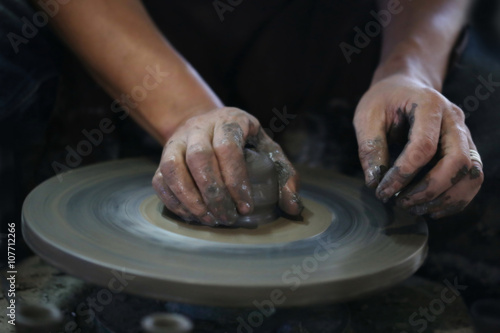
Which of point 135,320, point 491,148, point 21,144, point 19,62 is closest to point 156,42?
point 19,62

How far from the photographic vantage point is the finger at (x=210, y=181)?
4.00ft

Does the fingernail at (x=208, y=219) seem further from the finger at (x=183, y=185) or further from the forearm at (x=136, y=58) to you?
the forearm at (x=136, y=58)

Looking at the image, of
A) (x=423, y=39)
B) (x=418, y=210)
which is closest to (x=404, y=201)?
(x=418, y=210)

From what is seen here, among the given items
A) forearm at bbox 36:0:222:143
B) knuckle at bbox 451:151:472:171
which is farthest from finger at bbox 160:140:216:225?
knuckle at bbox 451:151:472:171

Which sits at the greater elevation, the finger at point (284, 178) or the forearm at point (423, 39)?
the finger at point (284, 178)

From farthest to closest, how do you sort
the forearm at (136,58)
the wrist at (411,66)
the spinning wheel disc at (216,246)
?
1. the wrist at (411,66)
2. the forearm at (136,58)
3. the spinning wheel disc at (216,246)

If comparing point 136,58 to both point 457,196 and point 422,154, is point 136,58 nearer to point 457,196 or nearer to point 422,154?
point 422,154

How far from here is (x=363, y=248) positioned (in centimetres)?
123

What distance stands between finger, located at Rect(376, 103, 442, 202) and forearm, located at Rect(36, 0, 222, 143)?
1.76 feet

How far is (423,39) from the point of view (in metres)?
1.82

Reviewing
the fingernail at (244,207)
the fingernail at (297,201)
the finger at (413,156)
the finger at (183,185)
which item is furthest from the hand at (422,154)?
the finger at (183,185)

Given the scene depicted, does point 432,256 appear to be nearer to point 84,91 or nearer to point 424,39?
point 424,39

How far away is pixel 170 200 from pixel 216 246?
0.54 ft

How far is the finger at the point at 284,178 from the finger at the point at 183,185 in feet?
0.66
